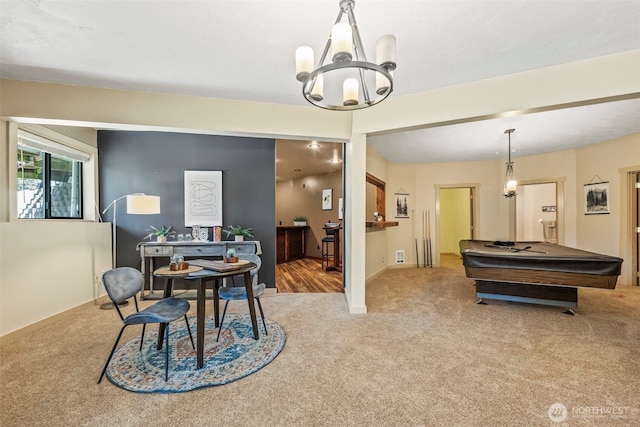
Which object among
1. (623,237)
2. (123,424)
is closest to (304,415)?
(123,424)

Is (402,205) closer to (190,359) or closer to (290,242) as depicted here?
(290,242)

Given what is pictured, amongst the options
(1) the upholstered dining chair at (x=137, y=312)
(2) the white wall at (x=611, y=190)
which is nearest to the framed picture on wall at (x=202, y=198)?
(1) the upholstered dining chair at (x=137, y=312)

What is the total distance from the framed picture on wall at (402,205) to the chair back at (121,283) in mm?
5333

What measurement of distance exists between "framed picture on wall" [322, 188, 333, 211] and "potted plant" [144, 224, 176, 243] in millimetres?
4161

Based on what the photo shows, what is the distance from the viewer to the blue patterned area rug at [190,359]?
1904 millimetres

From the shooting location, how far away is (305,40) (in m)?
2.02

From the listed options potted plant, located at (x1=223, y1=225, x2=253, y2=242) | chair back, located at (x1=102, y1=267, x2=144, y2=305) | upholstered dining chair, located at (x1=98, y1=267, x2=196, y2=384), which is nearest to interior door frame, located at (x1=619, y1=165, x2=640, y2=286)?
potted plant, located at (x1=223, y1=225, x2=253, y2=242)

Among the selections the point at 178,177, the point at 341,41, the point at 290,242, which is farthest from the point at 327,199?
the point at 341,41

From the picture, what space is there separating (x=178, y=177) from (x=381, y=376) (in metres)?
3.85

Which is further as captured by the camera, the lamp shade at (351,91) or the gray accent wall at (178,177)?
the gray accent wall at (178,177)

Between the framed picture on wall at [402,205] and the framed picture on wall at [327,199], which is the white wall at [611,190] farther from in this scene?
the framed picture on wall at [327,199]

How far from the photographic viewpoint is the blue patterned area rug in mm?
1904

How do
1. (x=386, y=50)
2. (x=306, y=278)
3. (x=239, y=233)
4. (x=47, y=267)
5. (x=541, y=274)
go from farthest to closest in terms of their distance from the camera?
(x=306, y=278), (x=239, y=233), (x=541, y=274), (x=47, y=267), (x=386, y=50)

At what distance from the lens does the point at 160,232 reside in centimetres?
383
